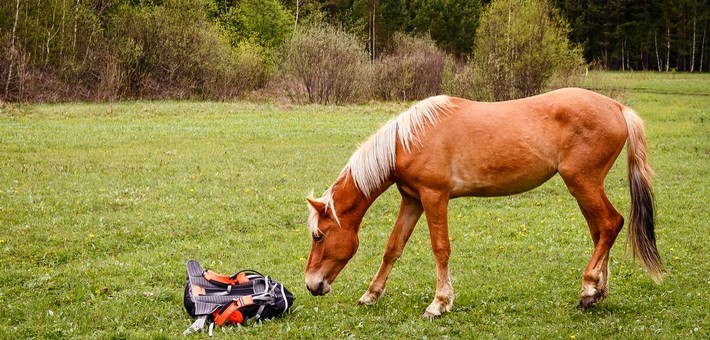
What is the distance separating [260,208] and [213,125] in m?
13.7

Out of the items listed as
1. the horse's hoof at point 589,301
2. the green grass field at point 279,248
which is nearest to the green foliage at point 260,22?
the green grass field at point 279,248

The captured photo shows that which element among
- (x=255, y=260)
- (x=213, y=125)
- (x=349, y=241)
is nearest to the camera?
(x=349, y=241)

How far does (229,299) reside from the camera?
6664 millimetres

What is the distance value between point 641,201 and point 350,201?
3.12m

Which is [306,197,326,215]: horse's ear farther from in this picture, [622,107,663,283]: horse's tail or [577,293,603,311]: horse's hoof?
[622,107,663,283]: horse's tail

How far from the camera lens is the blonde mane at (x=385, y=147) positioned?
6918 mm

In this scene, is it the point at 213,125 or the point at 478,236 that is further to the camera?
the point at 213,125

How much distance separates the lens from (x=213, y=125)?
25.2 meters

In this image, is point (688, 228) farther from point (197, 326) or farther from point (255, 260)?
point (197, 326)

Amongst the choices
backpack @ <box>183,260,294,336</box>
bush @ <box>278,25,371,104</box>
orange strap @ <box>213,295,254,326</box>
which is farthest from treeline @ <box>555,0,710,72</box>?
orange strap @ <box>213,295,254,326</box>

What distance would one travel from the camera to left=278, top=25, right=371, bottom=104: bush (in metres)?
37.6

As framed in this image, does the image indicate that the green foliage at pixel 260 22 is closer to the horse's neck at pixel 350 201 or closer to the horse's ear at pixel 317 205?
the horse's neck at pixel 350 201

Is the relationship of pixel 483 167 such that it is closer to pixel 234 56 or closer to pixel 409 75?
pixel 409 75

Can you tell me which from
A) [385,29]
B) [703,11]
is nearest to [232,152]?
[385,29]
